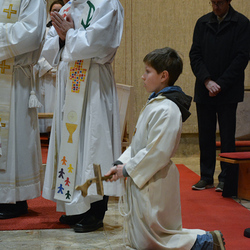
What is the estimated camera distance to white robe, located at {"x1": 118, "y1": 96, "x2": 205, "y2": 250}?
2561 mm

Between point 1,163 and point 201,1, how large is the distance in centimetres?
481

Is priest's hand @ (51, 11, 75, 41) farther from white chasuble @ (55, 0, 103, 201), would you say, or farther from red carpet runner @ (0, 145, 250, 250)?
red carpet runner @ (0, 145, 250, 250)

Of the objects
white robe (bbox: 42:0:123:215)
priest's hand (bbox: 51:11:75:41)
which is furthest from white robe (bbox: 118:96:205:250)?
priest's hand (bbox: 51:11:75:41)

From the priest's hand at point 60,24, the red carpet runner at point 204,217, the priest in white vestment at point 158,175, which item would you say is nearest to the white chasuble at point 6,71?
the priest's hand at point 60,24

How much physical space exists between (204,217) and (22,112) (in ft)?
5.75

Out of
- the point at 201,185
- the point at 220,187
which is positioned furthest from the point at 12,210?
the point at 220,187

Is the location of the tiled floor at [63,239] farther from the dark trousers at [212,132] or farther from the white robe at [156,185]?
the dark trousers at [212,132]

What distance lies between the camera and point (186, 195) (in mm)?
4770

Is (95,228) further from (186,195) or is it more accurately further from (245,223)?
(186,195)

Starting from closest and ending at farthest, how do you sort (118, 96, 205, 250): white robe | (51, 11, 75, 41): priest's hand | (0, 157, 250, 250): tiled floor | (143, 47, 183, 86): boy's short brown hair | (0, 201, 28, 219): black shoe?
1. (118, 96, 205, 250): white robe
2. (143, 47, 183, 86): boy's short brown hair
3. (0, 157, 250, 250): tiled floor
4. (51, 11, 75, 41): priest's hand
5. (0, 201, 28, 219): black shoe

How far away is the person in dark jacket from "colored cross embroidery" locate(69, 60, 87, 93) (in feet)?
5.92

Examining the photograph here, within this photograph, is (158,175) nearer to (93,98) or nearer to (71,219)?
(93,98)

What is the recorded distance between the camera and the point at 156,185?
2.60m

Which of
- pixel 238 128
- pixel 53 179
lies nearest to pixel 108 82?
pixel 53 179
